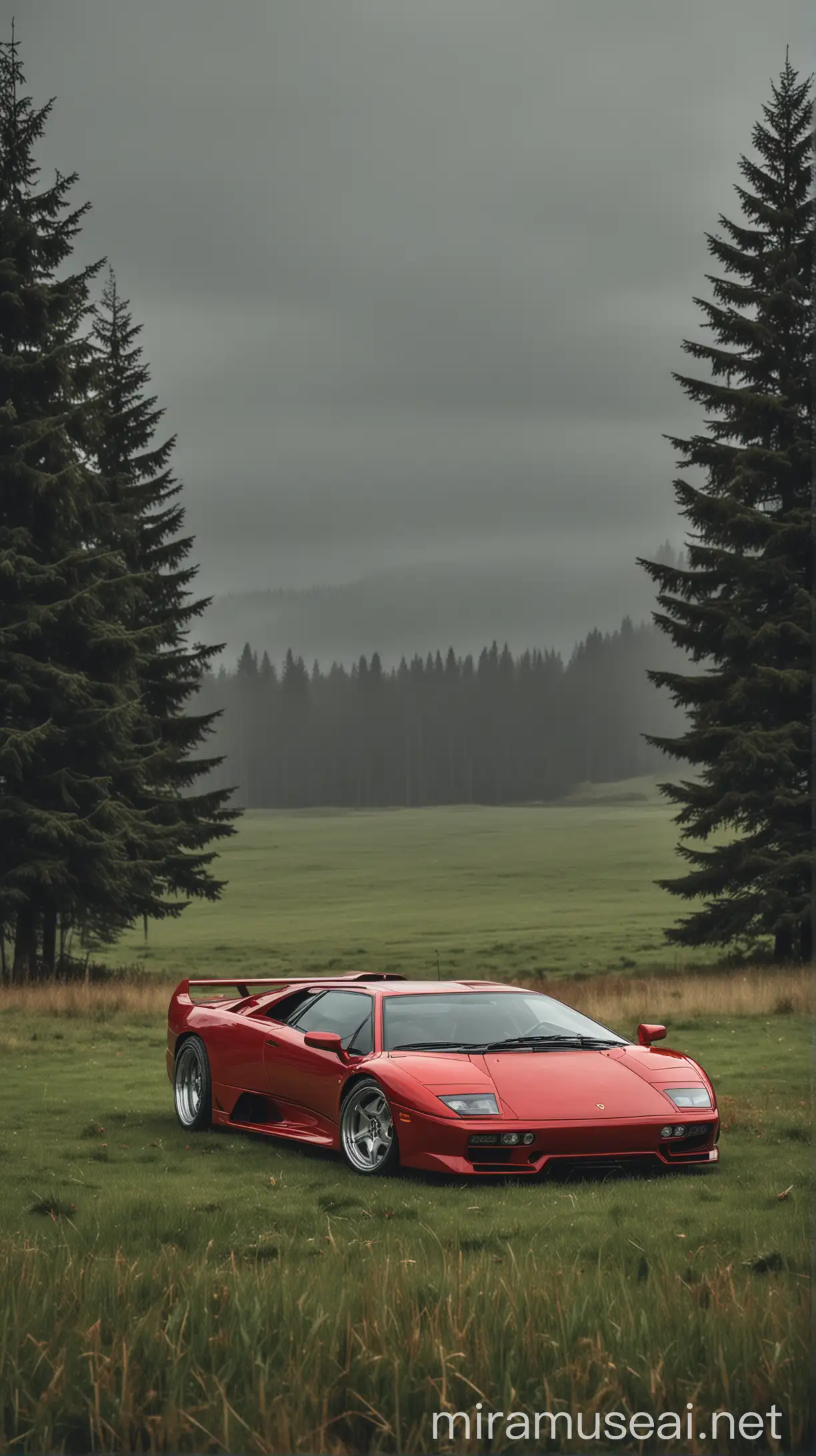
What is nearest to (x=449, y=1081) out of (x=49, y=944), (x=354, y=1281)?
(x=354, y=1281)

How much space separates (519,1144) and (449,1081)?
597mm

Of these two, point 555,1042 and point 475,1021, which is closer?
point 555,1042

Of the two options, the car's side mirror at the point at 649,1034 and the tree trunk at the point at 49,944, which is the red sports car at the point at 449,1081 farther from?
the tree trunk at the point at 49,944

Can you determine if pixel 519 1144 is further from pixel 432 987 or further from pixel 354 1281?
pixel 354 1281

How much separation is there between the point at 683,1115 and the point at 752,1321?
5.28 m

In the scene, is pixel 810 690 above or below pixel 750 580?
below

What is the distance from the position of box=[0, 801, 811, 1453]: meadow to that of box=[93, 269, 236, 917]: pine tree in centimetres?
2018

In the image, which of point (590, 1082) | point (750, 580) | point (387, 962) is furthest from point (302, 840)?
point (590, 1082)

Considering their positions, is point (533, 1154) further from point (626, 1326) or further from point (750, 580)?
point (750, 580)

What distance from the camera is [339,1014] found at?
11859 millimetres

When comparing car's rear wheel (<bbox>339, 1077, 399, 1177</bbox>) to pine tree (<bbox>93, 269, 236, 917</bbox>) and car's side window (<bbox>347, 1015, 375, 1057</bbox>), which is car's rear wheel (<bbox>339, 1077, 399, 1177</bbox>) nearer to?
car's side window (<bbox>347, 1015, 375, 1057</bbox>)

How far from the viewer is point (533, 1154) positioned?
10250 millimetres

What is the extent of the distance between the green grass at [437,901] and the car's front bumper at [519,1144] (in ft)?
93.0

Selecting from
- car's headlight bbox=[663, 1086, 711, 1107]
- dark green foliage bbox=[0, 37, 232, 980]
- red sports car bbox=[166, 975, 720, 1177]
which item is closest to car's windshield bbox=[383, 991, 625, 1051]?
red sports car bbox=[166, 975, 720, 1177]
